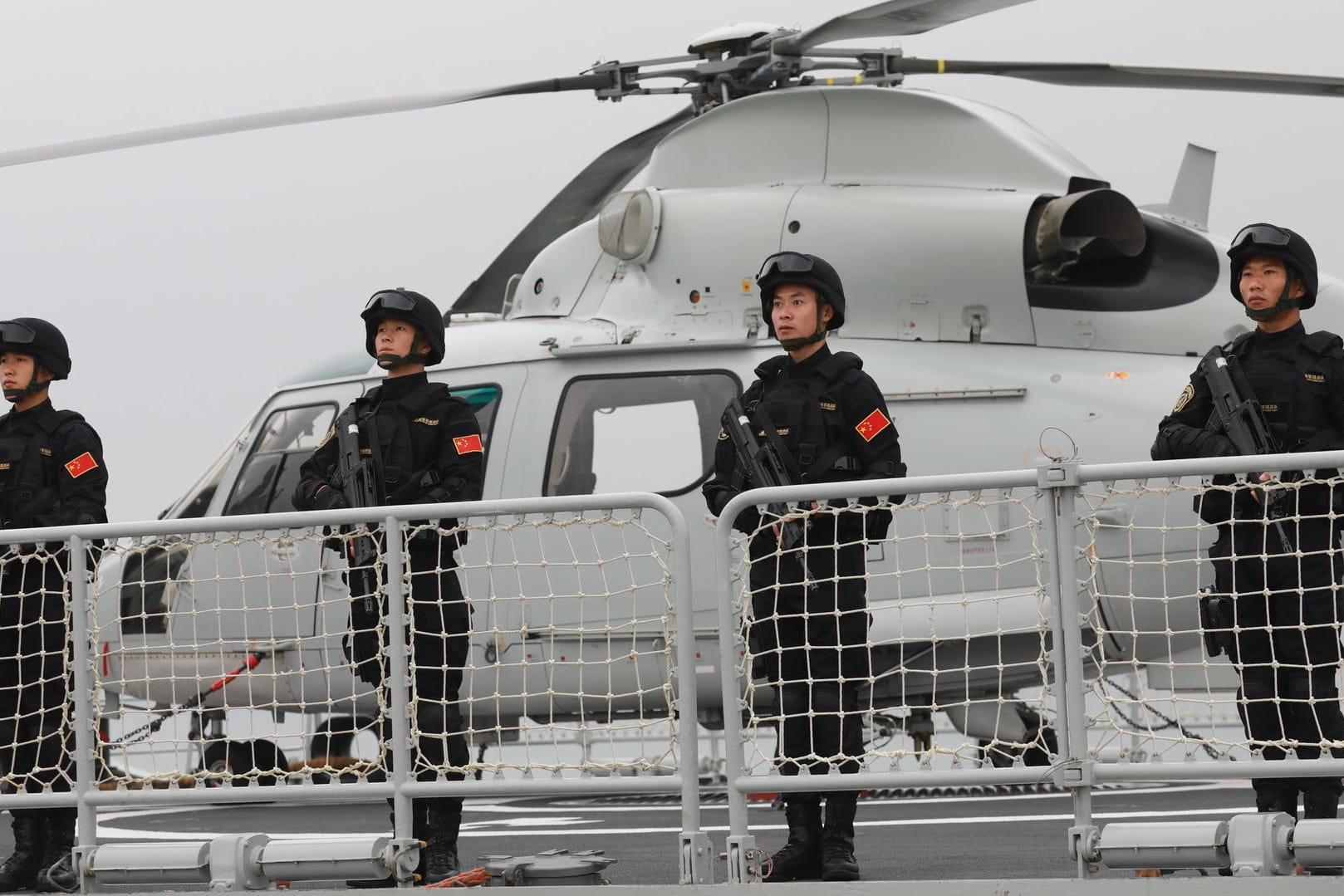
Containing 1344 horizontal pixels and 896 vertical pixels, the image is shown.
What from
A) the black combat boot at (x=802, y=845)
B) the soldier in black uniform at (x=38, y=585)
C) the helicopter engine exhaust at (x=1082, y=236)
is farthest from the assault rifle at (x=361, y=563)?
the helicopter engine exhaust at (x=1082, y=236)

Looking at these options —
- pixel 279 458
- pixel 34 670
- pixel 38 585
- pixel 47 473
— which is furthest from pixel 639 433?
pixel 34 670

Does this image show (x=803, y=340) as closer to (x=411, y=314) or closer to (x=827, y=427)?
(x=827, y=427)

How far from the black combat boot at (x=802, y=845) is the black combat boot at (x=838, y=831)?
4 cm

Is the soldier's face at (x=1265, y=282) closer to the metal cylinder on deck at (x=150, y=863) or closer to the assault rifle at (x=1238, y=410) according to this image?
the assault rifle at (x=1238, y=410)

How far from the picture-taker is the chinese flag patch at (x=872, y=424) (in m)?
5.52

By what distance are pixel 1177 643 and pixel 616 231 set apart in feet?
11.7

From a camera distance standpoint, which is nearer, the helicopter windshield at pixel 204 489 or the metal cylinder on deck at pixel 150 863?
the metal cylinder on deck at pixel 150 863

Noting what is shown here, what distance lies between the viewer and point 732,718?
4656mm

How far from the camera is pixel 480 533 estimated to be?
8.45 metres

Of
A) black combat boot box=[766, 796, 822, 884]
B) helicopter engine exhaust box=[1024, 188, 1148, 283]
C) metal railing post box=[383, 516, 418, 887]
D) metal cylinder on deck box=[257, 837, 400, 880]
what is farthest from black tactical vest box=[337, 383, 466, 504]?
helicopter engine exhaust box=[1024, 188, 1148, 283]

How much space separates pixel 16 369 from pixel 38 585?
880 millimetres

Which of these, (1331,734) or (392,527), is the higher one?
(392,527)

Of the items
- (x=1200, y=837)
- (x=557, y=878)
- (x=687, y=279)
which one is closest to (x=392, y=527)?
(x=557, y=878)

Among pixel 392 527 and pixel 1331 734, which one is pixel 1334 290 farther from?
pixel 392 527
